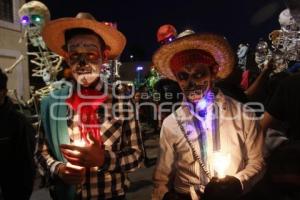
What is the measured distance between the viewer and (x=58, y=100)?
9.39 ft

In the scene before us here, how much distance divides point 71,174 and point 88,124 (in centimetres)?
45

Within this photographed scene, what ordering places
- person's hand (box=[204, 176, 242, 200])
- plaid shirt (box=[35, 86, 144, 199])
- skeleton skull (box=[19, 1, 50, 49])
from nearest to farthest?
1. person's hand (box=[204, 176, 242, 200])
2. plaid shirt (box=[35, 86, 144, 199])
3. skeleton skull (box=[19, 1, 50, 49])

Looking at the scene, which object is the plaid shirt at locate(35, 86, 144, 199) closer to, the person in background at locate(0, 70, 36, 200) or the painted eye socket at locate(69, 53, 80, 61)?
the painted eye socket at locate(69, 53, 80, 61)

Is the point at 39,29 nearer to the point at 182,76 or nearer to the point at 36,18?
the point at 36,18

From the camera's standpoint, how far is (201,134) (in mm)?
2795

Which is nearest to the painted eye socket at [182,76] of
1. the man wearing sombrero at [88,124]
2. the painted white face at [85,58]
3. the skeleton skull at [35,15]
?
the man wearing sombrero at [88,124]

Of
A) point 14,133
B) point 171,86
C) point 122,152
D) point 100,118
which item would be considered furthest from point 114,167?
point 171,86

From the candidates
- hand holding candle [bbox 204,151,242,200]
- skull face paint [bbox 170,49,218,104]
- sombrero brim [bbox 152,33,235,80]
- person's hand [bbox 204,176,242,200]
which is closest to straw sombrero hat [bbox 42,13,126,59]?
sombrero brim [bbox 152,33,235,80]

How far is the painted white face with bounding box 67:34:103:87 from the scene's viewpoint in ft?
9.36

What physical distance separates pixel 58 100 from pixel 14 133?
0.90m

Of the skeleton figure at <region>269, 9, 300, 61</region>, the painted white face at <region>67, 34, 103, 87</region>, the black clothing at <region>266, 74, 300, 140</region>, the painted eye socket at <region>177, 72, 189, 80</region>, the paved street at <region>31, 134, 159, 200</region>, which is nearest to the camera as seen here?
the painted white face at <region>67, 34, 103, 87</region>

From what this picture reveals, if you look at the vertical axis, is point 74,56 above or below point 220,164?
above

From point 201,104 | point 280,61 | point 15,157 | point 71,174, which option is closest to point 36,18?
point 280,61

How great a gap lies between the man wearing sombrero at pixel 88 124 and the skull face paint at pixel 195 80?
1.56 ft
